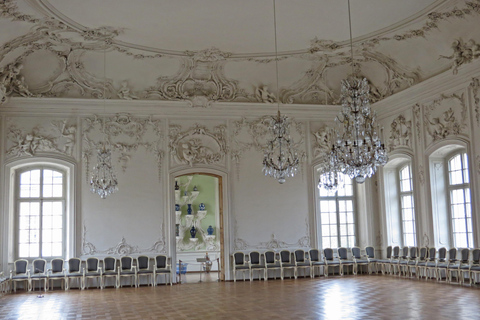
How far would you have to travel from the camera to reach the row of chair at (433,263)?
11477mm

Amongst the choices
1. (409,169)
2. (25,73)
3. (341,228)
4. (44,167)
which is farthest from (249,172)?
(25,73)

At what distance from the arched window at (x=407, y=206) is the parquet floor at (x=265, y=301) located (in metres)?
1.72

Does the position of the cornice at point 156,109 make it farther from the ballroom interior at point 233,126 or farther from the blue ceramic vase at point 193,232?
the blue ceramic vase at point 193,232

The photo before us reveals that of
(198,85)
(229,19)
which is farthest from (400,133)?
(229,19)

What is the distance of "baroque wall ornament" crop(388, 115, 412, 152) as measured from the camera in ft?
45.4

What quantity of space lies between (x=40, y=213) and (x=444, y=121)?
10137 mm

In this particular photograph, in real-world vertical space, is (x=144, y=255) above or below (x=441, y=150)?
below

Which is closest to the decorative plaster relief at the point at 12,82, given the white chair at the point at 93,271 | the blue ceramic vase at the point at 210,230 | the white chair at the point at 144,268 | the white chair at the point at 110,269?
the white chair at the point at 93,271

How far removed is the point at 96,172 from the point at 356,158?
7.79 m

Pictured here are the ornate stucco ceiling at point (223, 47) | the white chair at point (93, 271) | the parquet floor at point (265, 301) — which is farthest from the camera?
the white chair at point (93, 271)

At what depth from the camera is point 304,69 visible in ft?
49.2

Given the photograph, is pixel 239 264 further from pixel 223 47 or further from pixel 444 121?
pixel 444 121

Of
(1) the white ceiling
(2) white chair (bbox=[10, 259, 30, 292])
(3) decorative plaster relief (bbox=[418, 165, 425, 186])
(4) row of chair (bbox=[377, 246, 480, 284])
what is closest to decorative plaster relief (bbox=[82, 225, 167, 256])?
(2) white chair (bbox=[10, 259, 30, 292])

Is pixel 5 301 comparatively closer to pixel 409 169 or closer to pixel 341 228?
pixel 341 228
